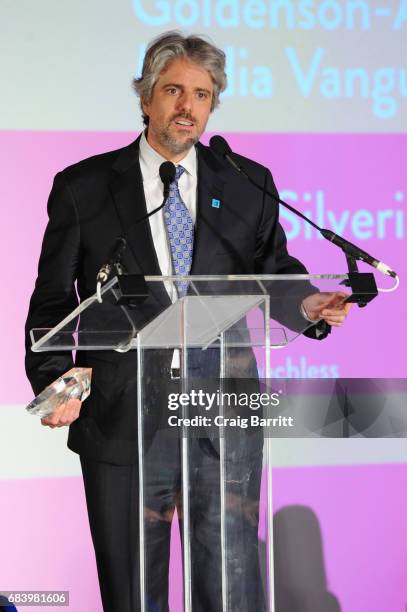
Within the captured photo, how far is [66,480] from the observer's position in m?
3.87

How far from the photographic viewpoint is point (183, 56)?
120 inches

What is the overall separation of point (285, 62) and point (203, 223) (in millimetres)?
1247

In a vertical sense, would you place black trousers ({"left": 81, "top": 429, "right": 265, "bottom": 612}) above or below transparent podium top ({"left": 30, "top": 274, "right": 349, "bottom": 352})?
below

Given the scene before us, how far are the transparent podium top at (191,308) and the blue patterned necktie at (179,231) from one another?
2.20ft

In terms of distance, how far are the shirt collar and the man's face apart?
0.01 m

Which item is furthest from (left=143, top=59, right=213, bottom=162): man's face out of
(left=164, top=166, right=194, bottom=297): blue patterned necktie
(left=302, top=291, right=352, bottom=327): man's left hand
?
(left=302, top=291, right=352, bottom=327): man's left hand

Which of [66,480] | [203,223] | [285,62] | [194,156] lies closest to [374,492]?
[203,223]

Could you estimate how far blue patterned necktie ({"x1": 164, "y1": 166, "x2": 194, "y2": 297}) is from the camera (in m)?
2.86

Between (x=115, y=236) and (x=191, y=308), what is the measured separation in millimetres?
964

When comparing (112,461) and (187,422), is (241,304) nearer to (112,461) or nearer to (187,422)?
(187,422)

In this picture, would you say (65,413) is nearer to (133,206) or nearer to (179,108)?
(133,206)

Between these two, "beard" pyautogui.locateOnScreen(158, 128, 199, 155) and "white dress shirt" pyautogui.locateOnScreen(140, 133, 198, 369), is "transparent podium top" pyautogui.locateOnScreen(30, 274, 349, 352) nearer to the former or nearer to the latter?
"white dress shirt" pyautogui.locateOnScreen(140, 133, 198, 369)

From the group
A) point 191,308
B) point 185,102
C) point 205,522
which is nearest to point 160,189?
point 185,102

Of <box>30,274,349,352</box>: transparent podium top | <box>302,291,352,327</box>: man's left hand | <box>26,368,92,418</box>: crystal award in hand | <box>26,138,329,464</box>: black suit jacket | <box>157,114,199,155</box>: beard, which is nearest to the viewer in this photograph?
<box>30,274,349,352</box>: transparent podium top
